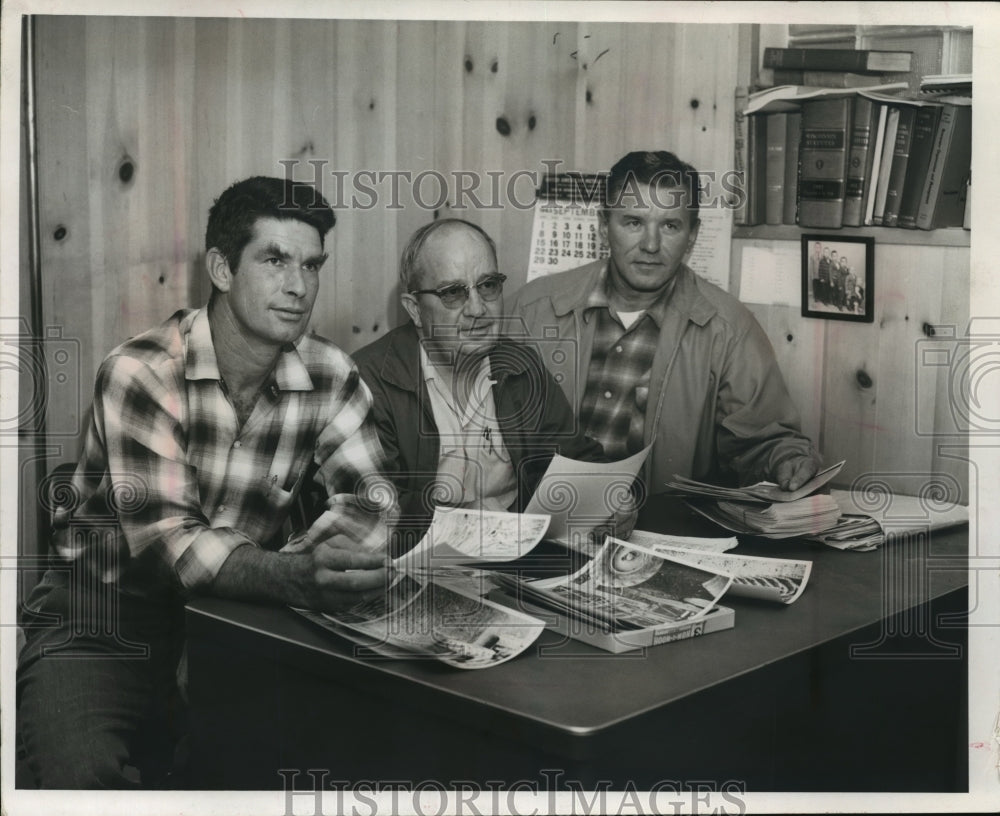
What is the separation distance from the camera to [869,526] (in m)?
2.29

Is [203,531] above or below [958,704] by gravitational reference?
above

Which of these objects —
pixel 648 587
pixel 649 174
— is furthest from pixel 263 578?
pixel 649 174

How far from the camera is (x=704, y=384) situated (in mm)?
2305

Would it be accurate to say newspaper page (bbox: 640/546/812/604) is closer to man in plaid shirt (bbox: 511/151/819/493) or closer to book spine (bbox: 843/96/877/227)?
man in plaid shirt (bbox: 511/151/819/493)

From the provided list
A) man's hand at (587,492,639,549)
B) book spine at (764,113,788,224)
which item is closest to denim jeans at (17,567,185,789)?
man's hand at (587,492,639,549)

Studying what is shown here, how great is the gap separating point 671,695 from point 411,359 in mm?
841

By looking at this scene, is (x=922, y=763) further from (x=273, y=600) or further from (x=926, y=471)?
(x=273, y=600)

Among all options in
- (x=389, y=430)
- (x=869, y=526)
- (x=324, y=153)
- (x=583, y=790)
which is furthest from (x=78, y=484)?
(x=869, y=526)

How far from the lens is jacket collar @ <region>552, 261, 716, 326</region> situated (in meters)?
2.28

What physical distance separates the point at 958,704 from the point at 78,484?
1867mm

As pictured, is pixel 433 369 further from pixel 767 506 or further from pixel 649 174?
pixel 767 506

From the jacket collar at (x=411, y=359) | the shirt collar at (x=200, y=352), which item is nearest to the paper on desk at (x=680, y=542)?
the jacket collar at (x=411, y=359)

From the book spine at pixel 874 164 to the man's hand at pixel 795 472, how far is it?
50 centimetres

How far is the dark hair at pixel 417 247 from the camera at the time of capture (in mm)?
2232
